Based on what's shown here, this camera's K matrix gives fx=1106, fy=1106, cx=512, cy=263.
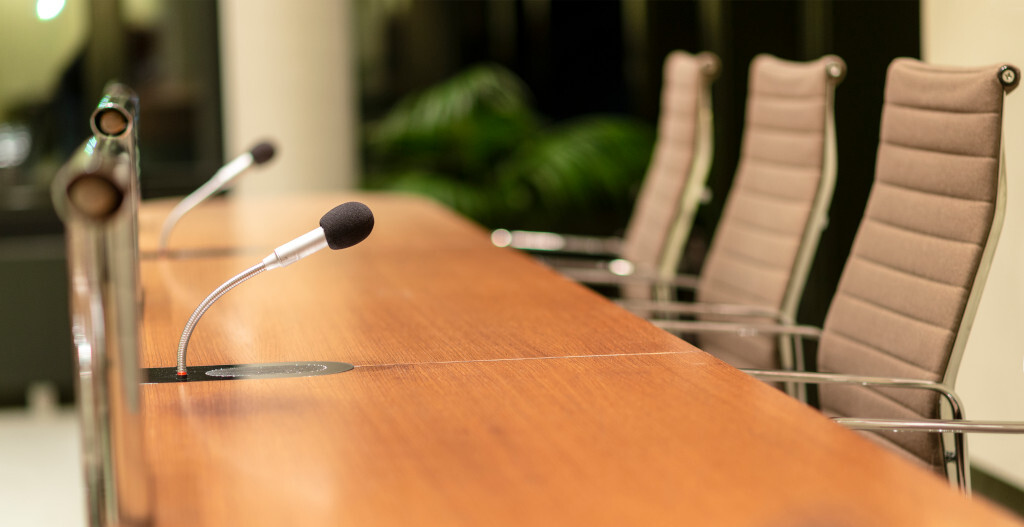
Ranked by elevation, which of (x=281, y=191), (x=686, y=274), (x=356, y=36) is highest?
(x=356, y=36)

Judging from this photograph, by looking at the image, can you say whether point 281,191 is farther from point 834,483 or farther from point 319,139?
point 834,483

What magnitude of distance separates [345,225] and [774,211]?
1.62 meters

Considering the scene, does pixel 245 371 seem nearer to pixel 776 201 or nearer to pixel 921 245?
pixel 921 245

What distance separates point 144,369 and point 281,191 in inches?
161

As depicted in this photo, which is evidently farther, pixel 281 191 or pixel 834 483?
pixel 281 191

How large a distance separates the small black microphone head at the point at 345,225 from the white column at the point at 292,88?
4198 mm

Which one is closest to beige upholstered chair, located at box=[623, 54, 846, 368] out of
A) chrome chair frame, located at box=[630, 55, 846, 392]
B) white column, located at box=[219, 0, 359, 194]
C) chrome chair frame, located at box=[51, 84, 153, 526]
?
chrome chair frame, located at box=[630, 55, 846, 392]

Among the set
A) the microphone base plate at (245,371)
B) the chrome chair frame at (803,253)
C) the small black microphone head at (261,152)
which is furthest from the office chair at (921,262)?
the small black microphone head at (261,152)

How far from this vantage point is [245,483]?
3.80 ft

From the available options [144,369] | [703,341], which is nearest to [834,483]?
[144,369]

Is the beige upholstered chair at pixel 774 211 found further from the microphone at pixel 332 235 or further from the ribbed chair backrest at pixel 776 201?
the microphone at pixel 332 235

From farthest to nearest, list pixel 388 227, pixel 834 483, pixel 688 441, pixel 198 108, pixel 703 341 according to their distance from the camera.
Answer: pixel 198 108 < pixel 388 227 < pixel 703 341 < pixel 688 441 < pixel 834 483

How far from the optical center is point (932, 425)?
1.64 meters

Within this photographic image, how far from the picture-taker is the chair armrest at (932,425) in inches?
63.7
